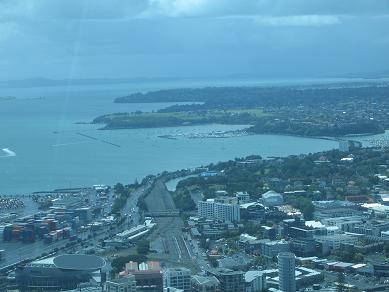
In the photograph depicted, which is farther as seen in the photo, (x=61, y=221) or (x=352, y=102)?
(x=352, y=102)

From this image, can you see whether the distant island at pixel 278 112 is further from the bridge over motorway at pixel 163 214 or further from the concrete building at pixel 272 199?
the bridge over motorway at pixel 163 214

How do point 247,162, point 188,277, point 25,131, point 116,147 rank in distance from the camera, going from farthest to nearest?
point 25,131
point 116,147
point 247,162
point 188,277

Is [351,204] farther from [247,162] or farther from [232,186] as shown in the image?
[247,162]

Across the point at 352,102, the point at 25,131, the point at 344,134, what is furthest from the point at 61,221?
the point at 352,102

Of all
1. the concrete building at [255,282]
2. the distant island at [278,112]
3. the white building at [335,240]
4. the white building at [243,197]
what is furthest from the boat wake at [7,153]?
the concrete building at [255,282]

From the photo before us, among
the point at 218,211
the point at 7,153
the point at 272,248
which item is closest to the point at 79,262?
Result: the point at 272,248

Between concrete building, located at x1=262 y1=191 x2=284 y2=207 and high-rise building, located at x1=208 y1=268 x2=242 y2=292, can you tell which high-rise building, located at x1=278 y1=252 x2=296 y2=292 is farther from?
concrete building, located at x1=262 y1=191 x2=284 y2=207

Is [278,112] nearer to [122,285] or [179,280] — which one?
[179,280]
